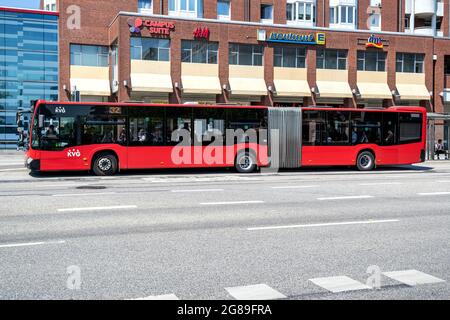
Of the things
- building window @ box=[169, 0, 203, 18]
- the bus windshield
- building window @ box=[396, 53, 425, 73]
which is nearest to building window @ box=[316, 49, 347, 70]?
building window @ box=[396, 53, 425, 73]

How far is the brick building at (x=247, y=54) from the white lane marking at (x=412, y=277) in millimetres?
32242

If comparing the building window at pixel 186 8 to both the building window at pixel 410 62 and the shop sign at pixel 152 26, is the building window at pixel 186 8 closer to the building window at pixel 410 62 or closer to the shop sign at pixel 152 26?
the shop sign at pixel 152 26

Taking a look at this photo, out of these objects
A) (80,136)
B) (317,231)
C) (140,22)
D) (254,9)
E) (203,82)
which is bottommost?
(317,231)

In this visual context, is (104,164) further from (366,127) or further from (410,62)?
(410,62)

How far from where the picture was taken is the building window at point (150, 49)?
37.3 metres

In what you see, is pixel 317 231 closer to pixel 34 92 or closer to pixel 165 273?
pixel 165 273

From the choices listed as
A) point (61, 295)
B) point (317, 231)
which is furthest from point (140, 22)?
point (61, 295)

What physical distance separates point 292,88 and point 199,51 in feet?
26.0

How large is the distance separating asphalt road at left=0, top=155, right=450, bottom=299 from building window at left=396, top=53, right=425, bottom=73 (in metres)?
33.2

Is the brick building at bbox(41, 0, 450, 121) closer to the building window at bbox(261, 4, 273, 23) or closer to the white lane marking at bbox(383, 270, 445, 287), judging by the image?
the building window at bbox(261, 4, 273, 23)

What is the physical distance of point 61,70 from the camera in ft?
129

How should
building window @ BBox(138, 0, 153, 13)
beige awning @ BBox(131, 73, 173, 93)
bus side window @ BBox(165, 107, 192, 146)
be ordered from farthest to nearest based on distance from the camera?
building window @ BBox(138, 0, 153, 13) < beige awning @ BBox(131, 73, 173, 93) < bus side window @ BBox(165, 107, 192, 146)

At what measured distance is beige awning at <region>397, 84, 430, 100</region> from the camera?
43781 mm

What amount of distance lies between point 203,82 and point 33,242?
106 ft
